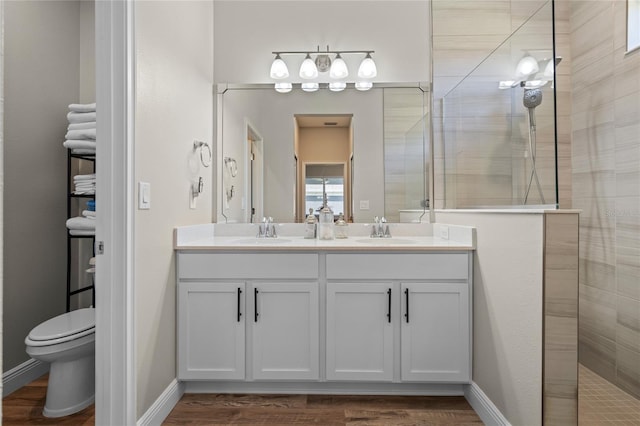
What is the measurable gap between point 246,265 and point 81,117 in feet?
4.43

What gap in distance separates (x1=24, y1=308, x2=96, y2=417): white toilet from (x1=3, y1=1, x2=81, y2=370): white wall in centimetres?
45

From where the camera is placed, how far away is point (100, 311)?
146 cm

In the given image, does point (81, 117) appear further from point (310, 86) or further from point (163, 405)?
point (163, 405)

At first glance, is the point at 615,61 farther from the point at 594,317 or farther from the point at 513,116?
the point at 594,317

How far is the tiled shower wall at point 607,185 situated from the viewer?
1.93 meters

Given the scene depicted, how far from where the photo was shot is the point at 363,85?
8.15ft

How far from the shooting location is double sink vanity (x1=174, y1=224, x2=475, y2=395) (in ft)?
6.16

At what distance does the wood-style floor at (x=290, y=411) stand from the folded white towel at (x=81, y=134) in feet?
4.69

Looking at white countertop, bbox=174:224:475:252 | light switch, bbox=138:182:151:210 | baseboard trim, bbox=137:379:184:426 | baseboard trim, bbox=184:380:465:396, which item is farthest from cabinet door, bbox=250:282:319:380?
light switch, bbox=138:182:151:210

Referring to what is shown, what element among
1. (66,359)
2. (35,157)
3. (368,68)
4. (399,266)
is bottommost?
(66,359)

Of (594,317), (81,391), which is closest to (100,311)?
(81,391)

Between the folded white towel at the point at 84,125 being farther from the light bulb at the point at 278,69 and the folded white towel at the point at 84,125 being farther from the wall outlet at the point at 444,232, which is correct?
the wall outlet at the point at 444,232

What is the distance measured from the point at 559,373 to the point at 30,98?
116 inches

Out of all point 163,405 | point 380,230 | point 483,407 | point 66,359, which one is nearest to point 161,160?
point 66,359
